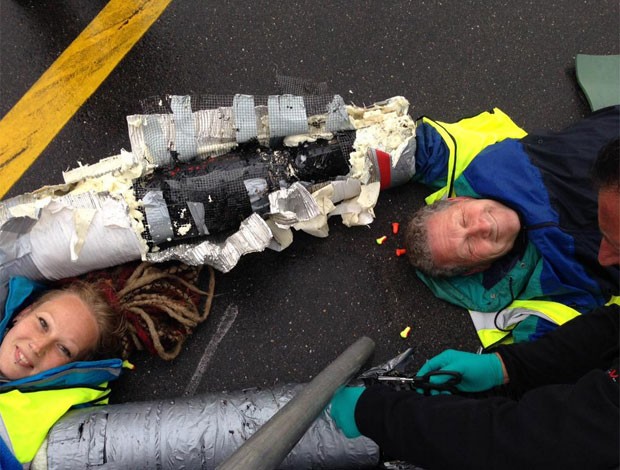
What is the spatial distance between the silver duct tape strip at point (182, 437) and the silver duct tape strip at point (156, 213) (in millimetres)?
666

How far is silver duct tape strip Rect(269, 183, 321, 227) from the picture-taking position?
82.7 inches

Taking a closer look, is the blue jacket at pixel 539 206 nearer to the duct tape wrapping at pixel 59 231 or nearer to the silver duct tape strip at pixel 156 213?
the silver duct tape strip at pixel 156 213

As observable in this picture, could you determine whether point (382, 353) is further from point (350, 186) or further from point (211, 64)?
point (211, 64)

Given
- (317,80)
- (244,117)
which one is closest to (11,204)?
(244,117)

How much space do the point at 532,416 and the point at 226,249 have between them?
1295 mm

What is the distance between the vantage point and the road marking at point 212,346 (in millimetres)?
2250

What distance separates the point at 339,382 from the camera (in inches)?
62.4

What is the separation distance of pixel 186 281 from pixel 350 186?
834 mm

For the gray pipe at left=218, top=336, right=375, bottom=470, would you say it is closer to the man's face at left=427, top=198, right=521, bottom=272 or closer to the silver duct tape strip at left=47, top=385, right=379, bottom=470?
the silver duct tape strip at left=47, top=385, right=379, bottom=470

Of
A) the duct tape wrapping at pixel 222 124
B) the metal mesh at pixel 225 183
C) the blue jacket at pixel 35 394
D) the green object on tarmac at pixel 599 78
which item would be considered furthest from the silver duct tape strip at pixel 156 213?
the green object on tarmac at pixel 599 78

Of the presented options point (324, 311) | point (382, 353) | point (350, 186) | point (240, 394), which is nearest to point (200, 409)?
point (240, 394)

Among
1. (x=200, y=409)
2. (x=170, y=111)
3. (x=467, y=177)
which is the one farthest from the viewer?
(x=467, y=177)

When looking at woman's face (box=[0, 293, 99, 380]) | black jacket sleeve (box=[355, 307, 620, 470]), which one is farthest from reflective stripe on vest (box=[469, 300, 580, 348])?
woman's face (box=[0, 293, 99, 380])

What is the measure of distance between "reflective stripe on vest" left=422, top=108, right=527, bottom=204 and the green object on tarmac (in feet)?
1.44
